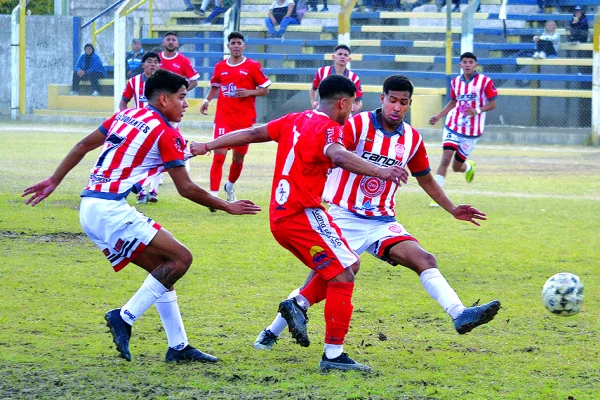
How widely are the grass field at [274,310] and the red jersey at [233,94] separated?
4.21 feet

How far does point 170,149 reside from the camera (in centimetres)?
558

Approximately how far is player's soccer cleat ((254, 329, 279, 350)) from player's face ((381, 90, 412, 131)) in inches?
63.0

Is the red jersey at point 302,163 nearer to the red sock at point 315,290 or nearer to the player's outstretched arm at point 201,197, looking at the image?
the player's outstretched arm at point 201,197

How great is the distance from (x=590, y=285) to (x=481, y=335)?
2059mm

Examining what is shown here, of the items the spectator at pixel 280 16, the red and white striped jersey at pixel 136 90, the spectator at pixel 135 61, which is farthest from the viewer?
Answer: the spectator at pixel 280 16

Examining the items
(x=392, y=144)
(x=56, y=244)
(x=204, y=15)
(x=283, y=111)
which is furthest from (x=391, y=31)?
(x=392, y=144)

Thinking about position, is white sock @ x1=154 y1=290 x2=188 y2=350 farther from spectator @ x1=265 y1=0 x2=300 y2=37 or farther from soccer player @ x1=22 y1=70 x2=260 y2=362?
spectator @ x1=265 y1=0 x2=300 y2=37

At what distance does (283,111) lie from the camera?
2808 centimetres

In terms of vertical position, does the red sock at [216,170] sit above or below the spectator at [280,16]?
below

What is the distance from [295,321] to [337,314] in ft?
0.80

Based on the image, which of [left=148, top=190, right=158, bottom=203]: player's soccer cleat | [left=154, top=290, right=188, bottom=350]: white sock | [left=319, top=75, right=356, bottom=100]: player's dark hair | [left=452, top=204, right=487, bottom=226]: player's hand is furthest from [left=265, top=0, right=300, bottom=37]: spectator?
[left=154, top=290, right=188, bottom=350]: white sock

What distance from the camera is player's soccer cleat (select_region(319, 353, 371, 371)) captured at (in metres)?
5.40

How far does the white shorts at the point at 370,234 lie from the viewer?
20.1 ft

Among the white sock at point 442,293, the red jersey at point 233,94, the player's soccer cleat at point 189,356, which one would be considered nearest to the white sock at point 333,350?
the player's soccer cleat at point 189,356
